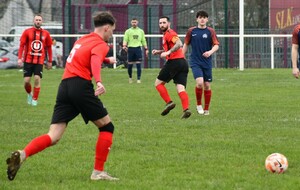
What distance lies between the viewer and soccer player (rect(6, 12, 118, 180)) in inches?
309

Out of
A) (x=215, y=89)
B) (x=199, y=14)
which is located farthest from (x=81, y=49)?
(x=215, y=89)

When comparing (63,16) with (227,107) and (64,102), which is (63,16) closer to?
(227,107)

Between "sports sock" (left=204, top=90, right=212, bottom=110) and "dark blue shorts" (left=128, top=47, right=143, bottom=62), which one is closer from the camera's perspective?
"sports sock" (left=204, top=90, right=212, bottom=110)

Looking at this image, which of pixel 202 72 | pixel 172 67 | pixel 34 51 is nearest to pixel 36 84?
pixel 34 51

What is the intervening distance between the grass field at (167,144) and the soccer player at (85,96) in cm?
33

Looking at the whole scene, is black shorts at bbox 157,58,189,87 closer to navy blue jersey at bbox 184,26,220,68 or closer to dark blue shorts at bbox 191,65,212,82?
dark blue shorts at bbox 191,65,212,82

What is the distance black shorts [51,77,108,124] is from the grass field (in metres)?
0.64

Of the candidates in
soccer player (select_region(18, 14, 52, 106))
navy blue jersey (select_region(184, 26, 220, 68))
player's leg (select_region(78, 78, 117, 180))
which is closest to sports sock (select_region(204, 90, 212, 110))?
navy blue jersey (select_region(184, 26, 220, 68))

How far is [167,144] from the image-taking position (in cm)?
1041

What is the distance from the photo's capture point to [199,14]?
14375 millimetres

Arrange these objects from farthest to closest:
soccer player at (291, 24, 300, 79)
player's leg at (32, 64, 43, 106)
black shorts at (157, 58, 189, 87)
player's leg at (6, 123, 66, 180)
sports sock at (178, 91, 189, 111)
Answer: player's leg at (32, 64, 43, 106)
black shorts at (157, 58, 189, 87)
sports sock at (178, 91, 189, 111)
soccer player at (291, 24, 300, 79)
player's leg at (6, 123, 66, 180)

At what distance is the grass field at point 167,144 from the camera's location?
7.90 m

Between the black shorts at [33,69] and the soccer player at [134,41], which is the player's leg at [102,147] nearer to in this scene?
the black shorts at [33,69]

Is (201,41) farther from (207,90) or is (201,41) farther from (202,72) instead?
(207,90)
